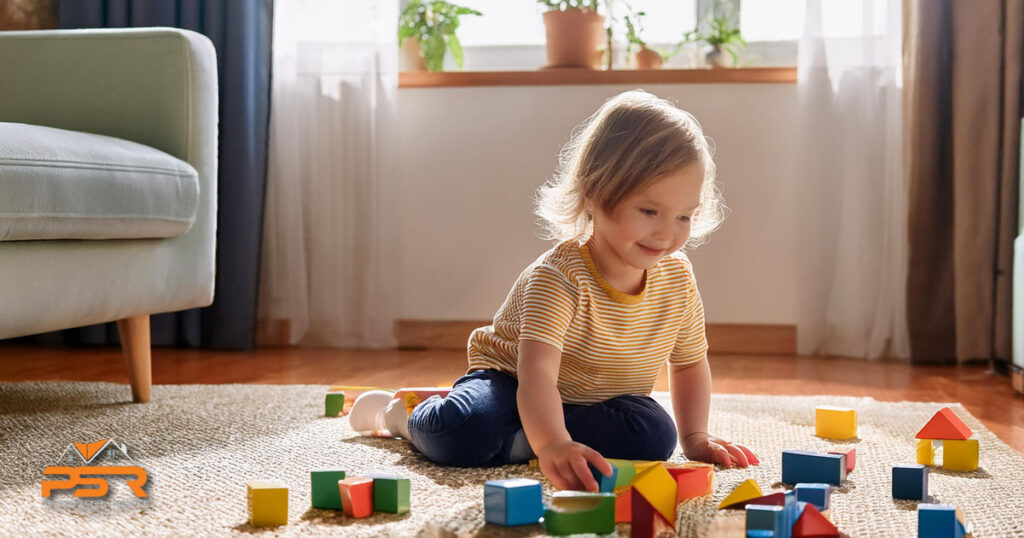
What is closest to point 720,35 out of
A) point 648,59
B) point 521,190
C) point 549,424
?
point 648,59

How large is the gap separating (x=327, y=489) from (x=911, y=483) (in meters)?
0.59

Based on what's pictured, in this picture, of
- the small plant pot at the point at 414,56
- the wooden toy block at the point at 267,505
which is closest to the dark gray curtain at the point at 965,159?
the small plant pot at the point at 414,56

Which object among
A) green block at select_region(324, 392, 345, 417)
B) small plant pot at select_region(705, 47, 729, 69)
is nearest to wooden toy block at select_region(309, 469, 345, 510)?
green block at select_region(324, 392, 345, 417)

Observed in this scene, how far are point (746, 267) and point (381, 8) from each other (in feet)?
3.89

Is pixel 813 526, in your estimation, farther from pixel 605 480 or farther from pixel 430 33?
pixel 430 33

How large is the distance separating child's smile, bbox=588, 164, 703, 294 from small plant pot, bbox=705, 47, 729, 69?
1.66m

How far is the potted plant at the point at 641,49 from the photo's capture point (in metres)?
2.81

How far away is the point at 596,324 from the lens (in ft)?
4.04

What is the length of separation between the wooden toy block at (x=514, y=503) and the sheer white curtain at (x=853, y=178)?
1.88 m

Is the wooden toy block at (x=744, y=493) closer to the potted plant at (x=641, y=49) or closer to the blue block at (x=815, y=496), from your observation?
the blue block at (x=815, y=496)

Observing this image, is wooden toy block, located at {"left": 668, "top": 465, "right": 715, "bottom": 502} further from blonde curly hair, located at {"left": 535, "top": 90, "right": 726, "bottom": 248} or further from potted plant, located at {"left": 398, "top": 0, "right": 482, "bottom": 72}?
potted plant, located at {"left": 398, "top": 0, "right": 482, "bottom": 72}

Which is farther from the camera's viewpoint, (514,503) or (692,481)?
(692,481)

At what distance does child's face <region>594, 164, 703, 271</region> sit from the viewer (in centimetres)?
116

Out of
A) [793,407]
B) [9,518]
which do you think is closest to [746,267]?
[793,407]
